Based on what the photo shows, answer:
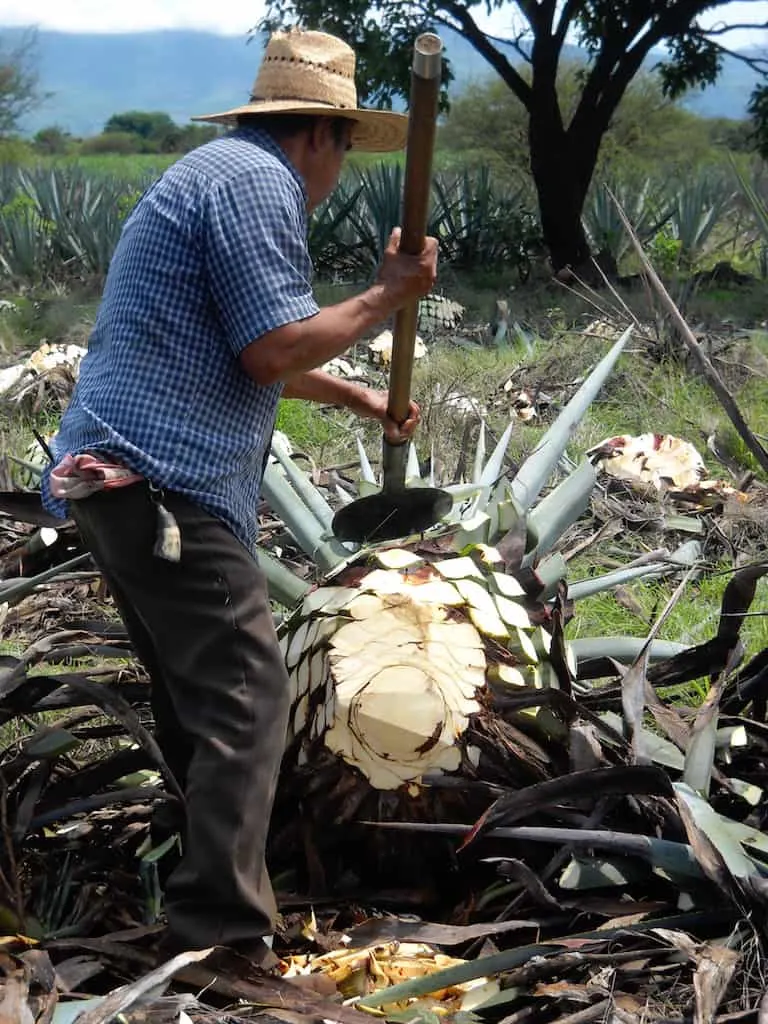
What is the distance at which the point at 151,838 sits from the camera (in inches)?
87.5

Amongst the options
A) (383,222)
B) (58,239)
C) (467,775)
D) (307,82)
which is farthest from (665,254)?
(467,775)

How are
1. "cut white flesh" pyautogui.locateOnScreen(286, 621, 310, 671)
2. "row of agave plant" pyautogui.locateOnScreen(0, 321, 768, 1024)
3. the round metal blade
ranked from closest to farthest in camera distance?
"row of agave plant" pyautogui.locateOnScreen(0, 321, 768, 1024), "cut white flesh" pyautogui.locateOnScreen(286, 621, 310, 671), the round metal blade

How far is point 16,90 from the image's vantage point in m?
57.6

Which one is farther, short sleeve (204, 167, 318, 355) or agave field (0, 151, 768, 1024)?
short sleeve (204, 167, 318, 355)

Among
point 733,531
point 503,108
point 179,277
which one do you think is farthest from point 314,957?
point 503,108

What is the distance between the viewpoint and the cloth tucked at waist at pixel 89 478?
198cm

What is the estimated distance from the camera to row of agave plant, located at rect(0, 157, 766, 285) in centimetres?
1226

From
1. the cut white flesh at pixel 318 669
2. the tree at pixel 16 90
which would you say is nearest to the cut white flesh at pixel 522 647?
the cut white flesh at pixel 318 669

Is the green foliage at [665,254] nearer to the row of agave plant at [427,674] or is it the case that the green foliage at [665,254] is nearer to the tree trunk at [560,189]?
the tree trunk at [560,189]

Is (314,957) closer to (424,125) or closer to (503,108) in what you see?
(424,125)

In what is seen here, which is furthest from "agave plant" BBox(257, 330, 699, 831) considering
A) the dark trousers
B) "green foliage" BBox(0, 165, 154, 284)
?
"green foliage" BBox(0, 165, 154, 284)

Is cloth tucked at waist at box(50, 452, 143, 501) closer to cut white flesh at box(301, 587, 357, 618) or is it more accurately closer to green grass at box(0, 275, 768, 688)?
cut white flesh at box(301, 587, 357, 618)

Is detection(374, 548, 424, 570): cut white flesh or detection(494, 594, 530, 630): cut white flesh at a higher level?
detection(374, 548, 424, 570): cut white flesh

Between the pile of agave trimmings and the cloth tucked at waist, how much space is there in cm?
47
